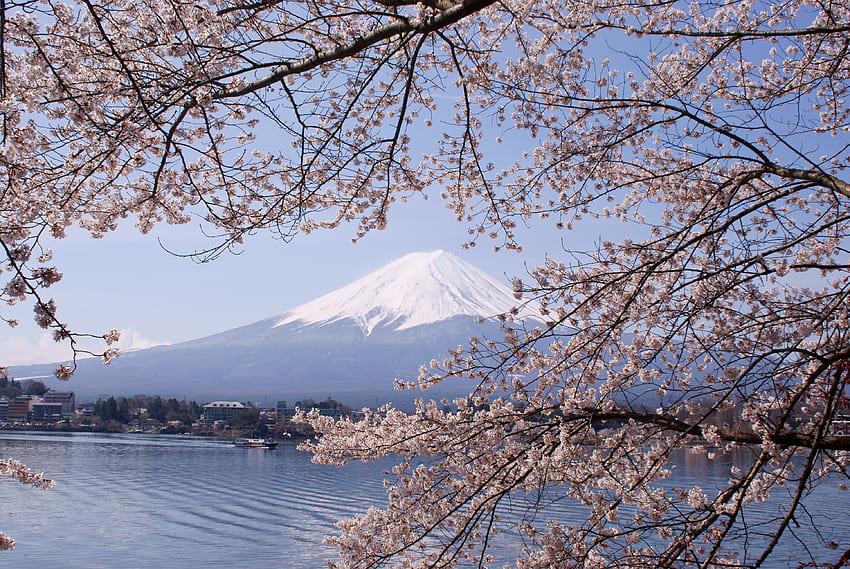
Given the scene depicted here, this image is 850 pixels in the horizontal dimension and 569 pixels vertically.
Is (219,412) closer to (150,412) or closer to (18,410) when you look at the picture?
(150,412)

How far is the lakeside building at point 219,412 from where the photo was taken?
43531 millimetres

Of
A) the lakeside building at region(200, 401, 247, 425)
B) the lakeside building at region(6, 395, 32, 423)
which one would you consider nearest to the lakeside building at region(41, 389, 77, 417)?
the lakeside building at region(6, 395, 32, 423)

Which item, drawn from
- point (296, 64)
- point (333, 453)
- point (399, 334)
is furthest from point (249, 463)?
point (399, 334)

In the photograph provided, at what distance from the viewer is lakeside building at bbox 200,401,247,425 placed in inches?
1714

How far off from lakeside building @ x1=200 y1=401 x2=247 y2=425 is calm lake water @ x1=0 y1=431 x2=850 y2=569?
20125mm

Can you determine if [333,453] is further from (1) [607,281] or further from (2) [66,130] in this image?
(2) [66,130]

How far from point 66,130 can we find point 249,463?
2195 centimetres

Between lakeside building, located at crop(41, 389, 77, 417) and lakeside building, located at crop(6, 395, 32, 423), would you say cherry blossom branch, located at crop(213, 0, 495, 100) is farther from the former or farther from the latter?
lakeside building, located at crop(41, 389, 77, 417)

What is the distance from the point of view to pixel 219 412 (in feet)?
152

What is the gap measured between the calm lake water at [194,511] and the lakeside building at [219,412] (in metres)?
20.1

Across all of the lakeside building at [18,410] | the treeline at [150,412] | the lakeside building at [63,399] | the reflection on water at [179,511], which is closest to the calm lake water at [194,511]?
the reflection on water at [179,511]

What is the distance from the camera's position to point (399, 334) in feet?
254

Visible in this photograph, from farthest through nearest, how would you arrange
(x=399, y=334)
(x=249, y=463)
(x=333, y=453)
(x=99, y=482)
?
(x=399, y=334), (x=249, y=463), (x=99, y=482), (x=333, y=453)

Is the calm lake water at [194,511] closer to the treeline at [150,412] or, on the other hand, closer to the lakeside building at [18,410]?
the treeline at [150,412]
